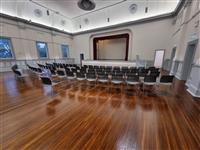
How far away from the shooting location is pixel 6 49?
9.09m

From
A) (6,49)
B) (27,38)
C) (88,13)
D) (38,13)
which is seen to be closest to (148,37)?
(88,13)

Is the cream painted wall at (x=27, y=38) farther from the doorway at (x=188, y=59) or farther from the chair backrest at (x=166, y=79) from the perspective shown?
the doorway at (x=188, y=59)

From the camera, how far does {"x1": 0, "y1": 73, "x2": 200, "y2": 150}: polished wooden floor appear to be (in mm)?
1729

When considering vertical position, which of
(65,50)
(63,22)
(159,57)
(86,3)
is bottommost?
(159,57)

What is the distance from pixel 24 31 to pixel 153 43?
46.5 feet

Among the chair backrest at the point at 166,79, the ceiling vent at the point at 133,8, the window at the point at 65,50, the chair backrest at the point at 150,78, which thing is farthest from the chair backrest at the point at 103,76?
the window at the point at 65,50

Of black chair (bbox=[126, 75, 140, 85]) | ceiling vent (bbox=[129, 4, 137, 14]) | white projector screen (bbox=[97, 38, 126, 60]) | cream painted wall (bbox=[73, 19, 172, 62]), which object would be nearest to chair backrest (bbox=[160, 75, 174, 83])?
black chair (bbox=[126, 75, 140, 85])

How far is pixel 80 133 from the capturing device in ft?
6.47

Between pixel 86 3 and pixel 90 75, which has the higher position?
pixel 86 3

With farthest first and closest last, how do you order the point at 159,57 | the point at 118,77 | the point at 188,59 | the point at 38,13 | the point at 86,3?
the point at 38,13 < the point at 159,57 < the point at 86,3 < the point at 188,59 < the point at 118,77

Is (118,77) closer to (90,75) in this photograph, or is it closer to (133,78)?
(133,78)

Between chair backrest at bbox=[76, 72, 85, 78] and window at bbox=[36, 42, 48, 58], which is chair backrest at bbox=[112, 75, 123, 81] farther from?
window at bbox=[36, 42, 48, 58]

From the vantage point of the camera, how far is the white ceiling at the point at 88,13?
371 inches

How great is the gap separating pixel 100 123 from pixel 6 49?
11730mm
